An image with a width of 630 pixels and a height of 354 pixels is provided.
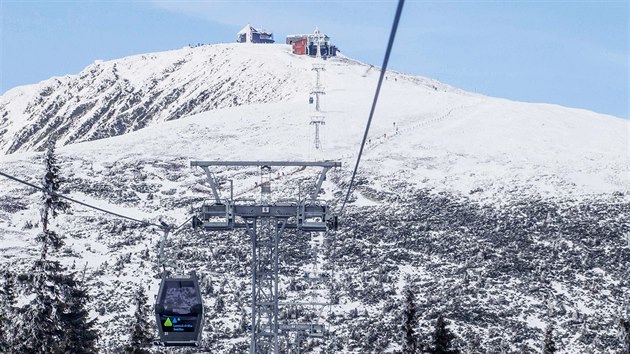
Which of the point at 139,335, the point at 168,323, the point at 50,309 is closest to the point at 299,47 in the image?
the point at 139,335

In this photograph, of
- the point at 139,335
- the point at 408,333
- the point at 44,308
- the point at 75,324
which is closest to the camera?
the point at 44,308

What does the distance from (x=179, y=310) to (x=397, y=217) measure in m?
60.7

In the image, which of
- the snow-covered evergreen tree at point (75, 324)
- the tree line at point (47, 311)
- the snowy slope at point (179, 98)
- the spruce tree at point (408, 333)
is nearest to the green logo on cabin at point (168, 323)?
the tree line at point (47, 311)

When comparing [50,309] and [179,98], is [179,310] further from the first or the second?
[179,98]

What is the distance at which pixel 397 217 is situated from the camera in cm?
9225

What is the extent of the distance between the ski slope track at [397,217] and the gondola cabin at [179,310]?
2294 centimetres

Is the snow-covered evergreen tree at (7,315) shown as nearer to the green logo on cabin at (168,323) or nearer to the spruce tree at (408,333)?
the green logo on cabin at (168,323)

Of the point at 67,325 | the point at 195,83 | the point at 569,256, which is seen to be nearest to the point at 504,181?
the point at 569,256

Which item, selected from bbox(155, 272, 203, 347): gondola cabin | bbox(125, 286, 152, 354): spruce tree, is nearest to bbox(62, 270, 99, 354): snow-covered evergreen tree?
bbox(125, 286, 152, 354): spruce tree

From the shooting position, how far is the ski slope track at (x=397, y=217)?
71.4 m

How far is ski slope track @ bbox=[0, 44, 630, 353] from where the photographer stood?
71375 millimetres

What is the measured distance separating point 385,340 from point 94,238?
98.5ft

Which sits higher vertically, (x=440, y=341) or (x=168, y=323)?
(x=168, y=323)

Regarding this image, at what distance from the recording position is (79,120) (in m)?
194
